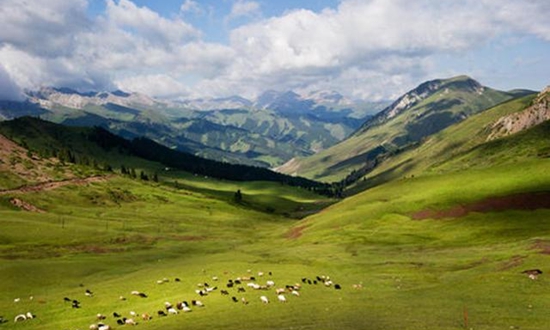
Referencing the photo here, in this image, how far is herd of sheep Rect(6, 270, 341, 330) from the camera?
143 feet

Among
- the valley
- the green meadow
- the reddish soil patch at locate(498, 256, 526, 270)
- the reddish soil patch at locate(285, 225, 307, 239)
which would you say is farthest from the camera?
the reddish soil patch at locate(285, 225, 307, 239)

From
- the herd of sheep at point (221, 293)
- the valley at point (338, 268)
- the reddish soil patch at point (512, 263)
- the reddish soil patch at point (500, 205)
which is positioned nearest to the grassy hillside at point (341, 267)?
the valley at point (338, 268)

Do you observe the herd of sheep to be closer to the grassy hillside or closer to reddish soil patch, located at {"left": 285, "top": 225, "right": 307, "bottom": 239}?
the grassy hillside

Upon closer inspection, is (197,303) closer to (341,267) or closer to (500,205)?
(341,267)

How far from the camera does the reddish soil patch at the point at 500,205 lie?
107375 mm

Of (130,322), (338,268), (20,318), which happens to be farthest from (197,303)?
(338,268)

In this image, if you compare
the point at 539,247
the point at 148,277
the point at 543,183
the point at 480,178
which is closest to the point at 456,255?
the point at 539,247

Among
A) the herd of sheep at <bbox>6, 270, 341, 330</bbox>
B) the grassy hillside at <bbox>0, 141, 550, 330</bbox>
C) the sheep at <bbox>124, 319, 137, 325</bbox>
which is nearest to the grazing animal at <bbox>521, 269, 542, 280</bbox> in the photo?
the grassy hillside at <bbox>0, 141, 550, 330</bbox>

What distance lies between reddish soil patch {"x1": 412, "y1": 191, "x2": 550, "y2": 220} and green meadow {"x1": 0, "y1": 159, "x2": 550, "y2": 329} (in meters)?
2.41

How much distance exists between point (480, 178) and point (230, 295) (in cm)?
11035

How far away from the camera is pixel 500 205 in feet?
364

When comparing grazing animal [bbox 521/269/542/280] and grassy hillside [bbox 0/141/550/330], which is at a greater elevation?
grazing animal [bbox 521/269/542/280]

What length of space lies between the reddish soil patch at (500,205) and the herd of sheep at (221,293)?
212ft

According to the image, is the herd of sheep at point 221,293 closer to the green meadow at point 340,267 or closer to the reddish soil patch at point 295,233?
the green meadow at point 340,267
